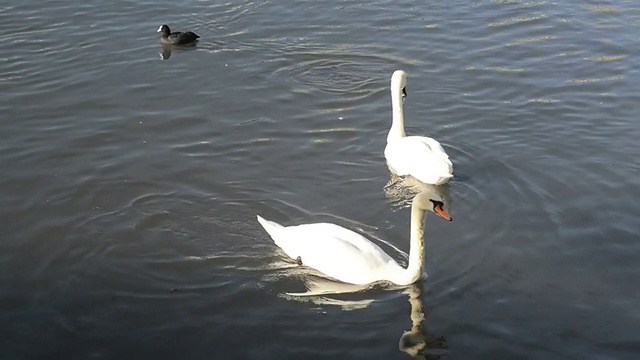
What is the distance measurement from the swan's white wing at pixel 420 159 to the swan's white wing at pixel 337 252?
2080 mm

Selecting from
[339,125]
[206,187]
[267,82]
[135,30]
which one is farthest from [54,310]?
[135,30]

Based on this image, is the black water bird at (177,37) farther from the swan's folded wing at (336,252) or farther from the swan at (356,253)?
the swan at (356,253)

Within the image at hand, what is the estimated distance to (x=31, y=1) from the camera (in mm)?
17609

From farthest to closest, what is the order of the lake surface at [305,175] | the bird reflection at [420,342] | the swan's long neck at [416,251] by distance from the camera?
the swan's long neck at [416,251] < the lake surface at [305,175] < the bird reflection at [420,342]

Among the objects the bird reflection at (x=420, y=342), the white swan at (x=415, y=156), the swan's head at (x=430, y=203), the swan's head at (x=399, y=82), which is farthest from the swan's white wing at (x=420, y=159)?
the bird reflection at (x=420, y=342)

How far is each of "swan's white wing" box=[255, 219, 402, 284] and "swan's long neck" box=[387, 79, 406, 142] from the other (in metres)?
2.92

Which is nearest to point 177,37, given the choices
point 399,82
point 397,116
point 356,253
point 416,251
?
point 399,82

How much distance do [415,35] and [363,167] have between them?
494 cm

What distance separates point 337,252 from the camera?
9.34m

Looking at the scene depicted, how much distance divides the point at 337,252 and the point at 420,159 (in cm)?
267

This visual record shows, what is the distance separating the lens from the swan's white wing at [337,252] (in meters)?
9.27

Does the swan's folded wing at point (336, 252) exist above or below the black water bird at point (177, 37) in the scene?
below

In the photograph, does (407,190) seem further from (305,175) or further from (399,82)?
(399,82)

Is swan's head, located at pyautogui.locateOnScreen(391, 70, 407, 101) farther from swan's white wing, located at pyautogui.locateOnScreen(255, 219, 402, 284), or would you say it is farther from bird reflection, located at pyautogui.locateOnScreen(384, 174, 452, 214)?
swan's white wing, located at pyautogui.locateOnScreen(255, 219, 402, 284)
